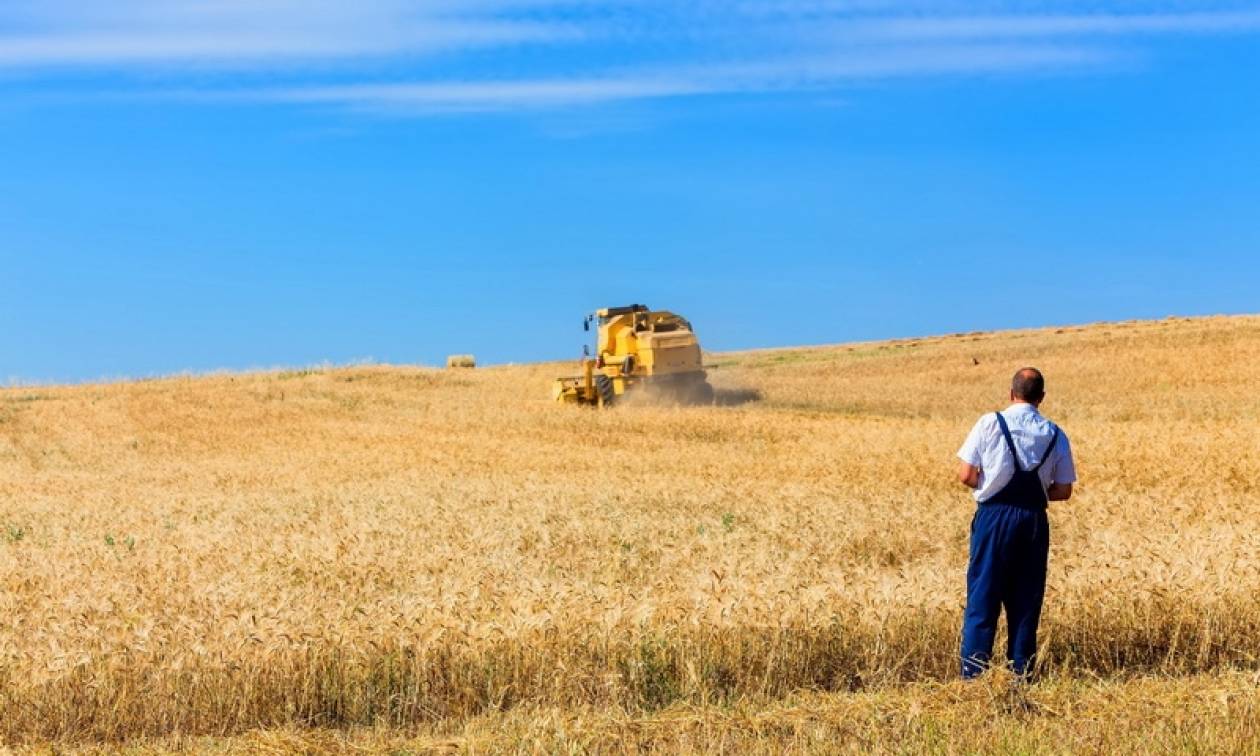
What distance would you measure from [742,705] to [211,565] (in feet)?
20.4

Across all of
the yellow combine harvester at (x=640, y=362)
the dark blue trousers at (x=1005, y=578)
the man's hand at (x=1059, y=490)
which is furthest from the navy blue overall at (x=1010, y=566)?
the yellow combine harvester at (x=640, y=362)

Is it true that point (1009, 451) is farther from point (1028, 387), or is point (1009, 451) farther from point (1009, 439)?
point (1028, 387)

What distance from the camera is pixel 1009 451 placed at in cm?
862

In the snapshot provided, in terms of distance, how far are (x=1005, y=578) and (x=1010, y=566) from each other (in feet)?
0.27

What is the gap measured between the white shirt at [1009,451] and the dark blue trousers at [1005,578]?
0.63 feet

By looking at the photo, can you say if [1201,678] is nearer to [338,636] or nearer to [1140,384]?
[338,636]

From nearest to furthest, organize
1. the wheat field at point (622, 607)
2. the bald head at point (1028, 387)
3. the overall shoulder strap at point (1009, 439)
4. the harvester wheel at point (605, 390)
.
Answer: the wheat field at point (622, 607) < the overall shoulder strap at point (1009, 439) < the bald head at point (1028, 387) < the harvester wheel at point (605, 390)

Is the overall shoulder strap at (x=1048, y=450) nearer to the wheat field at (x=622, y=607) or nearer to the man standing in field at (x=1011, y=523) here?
the man standing in field at (x=1011, y=523)

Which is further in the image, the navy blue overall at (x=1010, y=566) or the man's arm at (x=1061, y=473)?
the man's arm at (x=1061, y=473)

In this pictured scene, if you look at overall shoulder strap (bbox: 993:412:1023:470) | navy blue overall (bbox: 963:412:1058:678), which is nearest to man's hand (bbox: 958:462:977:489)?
navy blue overall (bbox: 963:412:1058:678)

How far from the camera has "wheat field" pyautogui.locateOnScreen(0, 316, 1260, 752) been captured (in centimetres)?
832

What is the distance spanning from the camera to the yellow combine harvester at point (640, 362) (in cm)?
3447

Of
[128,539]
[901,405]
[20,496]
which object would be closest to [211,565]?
[128,539]

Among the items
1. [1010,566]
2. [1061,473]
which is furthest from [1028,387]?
[1010,566]
